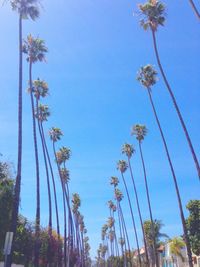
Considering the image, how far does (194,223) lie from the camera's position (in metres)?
59.6

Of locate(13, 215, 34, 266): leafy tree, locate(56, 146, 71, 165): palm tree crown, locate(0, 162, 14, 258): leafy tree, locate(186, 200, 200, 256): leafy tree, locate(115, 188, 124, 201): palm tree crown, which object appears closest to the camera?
locate(0, 162, 14, 258): leafy tree

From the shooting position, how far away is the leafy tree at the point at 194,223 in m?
59.4

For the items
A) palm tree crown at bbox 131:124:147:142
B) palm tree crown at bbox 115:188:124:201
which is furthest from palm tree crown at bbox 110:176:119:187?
palm tree crown at bbox 131:124:147:142

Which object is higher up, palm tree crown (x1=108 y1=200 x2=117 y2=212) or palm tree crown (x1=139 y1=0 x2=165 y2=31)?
palm tree crown (x1=108 y1=200 x2=117 y2=212)

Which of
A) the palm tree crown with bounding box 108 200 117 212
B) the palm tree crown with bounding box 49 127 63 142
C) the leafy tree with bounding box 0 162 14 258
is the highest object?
the palm tree crown with bounding box 108 200 117 212

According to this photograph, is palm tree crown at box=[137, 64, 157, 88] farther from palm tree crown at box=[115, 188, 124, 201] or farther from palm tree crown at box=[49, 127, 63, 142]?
palm tree crown at box=[115, 188, 124, 201]

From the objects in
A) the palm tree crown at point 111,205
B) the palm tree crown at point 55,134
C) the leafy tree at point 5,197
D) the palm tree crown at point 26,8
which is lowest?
the leafy tree at point 5,197

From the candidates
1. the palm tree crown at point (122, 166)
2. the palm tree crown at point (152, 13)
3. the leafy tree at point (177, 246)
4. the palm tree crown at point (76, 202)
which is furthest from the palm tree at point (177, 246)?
the palm tree crown at point (152, 13)

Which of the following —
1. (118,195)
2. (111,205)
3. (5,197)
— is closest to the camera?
(5,197)

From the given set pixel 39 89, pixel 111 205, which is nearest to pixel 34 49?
pixel 39 89

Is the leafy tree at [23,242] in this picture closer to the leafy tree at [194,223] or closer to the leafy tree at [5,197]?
the leafy tree at [5,197]

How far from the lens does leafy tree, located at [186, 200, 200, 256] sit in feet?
195

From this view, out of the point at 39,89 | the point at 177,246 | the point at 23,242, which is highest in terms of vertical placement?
the point at 39,89

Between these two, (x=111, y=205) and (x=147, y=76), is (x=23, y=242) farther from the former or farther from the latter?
(x=111, y=205)
